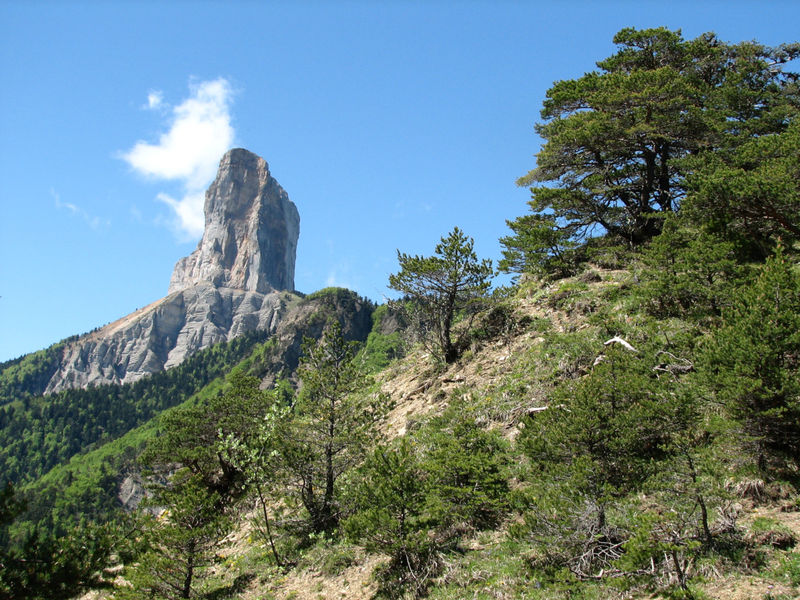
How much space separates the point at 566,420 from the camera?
896 centimetres

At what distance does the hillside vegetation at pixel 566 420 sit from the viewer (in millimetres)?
7566

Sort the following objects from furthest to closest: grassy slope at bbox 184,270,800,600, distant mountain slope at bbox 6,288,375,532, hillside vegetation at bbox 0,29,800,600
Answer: distant mountain slope at bbox 6,288,375,532 → hillside vegetation at bbox 0,29,800,600 → grassy slope at bbox 184,270,800,600

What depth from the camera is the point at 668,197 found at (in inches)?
869

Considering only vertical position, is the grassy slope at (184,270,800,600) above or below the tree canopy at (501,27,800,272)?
below

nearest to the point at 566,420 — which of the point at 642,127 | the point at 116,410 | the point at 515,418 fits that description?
the point at 515,418

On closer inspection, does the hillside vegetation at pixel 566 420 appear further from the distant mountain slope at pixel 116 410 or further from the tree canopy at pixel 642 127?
the distant mountain slope at pixel 116 410

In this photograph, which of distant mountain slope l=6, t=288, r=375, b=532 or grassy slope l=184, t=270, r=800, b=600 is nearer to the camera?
grassy slope l=184, t=270, r=800, b=600

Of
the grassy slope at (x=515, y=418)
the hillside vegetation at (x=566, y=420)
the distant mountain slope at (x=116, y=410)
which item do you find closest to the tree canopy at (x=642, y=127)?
the hillside vegetation at (x=566, y=420)

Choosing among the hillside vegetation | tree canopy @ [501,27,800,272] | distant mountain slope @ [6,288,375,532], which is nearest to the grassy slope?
the hillside vegetation

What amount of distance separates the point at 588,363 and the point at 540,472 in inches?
191

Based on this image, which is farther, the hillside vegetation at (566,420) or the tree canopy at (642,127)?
the tree canopy at (642,127)

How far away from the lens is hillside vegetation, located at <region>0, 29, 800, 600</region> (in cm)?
757

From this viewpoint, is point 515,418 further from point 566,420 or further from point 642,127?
point 642,127

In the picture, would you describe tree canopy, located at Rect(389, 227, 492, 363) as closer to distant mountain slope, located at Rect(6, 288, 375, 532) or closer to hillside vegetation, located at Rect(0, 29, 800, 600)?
hillside vegetation, located at Rect(0, 29, 800, 600)
